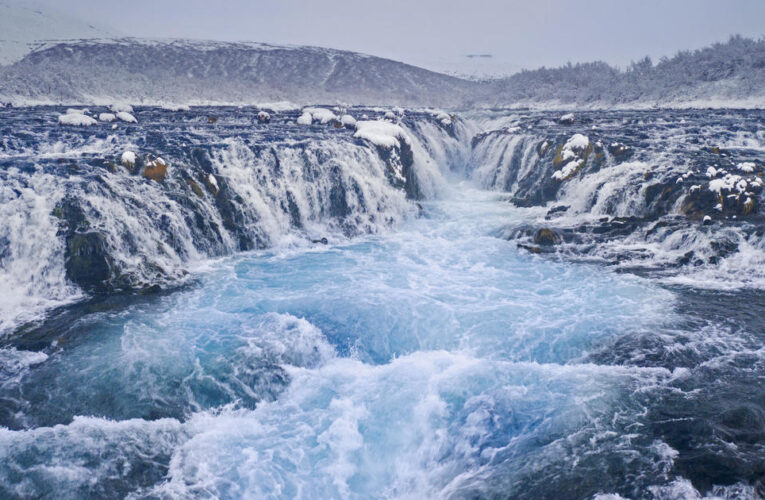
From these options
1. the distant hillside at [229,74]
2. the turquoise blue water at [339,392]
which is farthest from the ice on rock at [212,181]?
the distant hillside at [229,74]

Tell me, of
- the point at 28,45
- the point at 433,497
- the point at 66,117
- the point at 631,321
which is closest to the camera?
the point at 433,497

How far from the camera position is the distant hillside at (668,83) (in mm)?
50688

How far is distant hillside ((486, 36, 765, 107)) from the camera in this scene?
5069cm

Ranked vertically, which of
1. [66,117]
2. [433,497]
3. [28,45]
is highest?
[28,45]

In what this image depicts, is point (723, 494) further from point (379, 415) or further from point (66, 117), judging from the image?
point (66, 117)

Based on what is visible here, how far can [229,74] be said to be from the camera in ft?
313

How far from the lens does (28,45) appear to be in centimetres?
10081

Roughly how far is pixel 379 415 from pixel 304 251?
29.7 feet

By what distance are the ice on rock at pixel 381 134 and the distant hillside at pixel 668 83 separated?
42794 millimetres

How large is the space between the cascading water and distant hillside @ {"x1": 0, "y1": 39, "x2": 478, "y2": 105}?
52.1 meters

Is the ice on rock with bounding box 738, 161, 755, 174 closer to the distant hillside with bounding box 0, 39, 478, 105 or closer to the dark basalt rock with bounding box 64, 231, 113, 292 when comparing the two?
the dark basalt rock with bounding box 64, 231, 113, 292

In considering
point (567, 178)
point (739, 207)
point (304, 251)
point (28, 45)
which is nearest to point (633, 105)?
point (567, 178)

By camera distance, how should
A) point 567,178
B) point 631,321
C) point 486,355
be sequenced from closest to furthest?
point 486,355, point 631,321, point 567,178

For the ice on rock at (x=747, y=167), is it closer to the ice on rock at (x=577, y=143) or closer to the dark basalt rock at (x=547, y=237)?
the ice on rock at (x=577, y=143)
